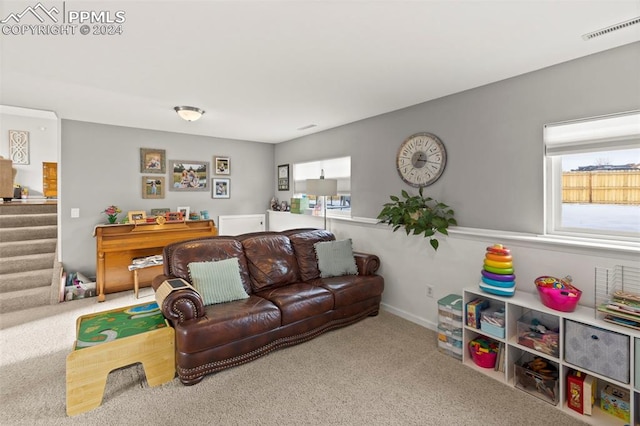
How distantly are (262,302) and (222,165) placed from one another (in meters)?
3.40

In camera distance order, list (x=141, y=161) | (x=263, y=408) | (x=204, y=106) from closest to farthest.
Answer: (x=263, y=408) → (x=204, y=106) → (x=141, y=161)

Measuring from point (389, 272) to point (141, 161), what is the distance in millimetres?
4058

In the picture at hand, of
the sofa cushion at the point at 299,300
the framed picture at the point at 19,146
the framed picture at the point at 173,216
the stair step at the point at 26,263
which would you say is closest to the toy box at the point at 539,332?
the sofa cushion at the point at 299,300

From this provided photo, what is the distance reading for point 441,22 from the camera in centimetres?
180

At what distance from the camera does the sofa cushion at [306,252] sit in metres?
3.53

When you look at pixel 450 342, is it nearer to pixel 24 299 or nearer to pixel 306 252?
pixel 306 252

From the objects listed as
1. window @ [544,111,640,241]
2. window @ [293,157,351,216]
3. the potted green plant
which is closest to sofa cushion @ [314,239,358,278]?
the potted green plant

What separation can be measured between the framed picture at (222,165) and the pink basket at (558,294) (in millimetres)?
4815

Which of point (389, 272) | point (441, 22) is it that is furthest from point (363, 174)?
point (441, 22)

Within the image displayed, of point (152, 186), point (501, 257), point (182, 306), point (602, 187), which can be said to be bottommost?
point (182, 306)

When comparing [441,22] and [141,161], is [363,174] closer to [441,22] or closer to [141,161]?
[441,22]

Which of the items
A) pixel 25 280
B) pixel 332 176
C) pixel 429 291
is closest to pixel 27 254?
pixel 25 280

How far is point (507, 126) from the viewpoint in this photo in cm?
269

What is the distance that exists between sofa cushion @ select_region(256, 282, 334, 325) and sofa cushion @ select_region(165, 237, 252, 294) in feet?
1.17
